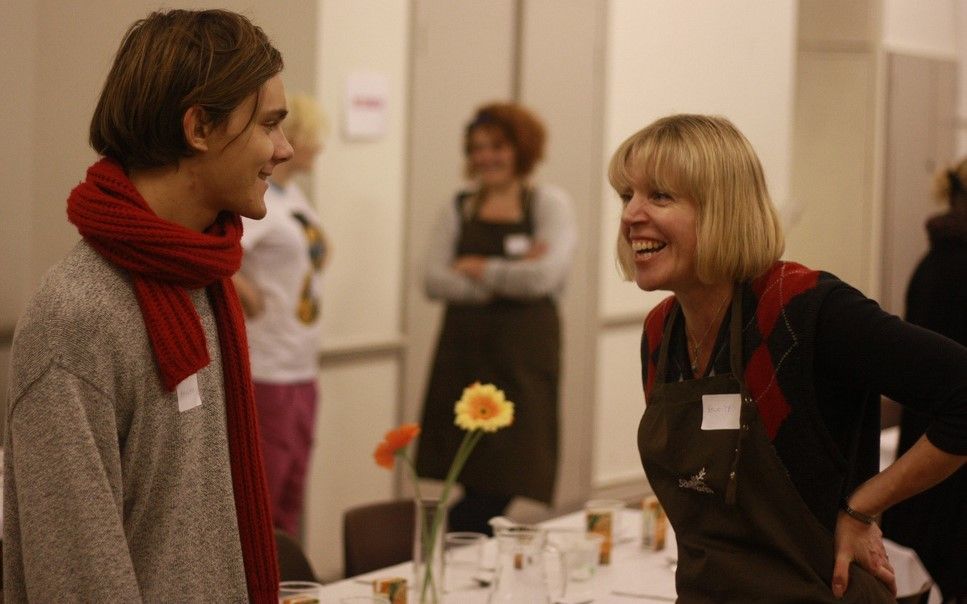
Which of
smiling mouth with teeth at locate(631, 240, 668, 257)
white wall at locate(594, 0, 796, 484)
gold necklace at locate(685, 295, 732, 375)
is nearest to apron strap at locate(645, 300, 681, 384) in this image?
gold necklace at locate(685, 295, 732, 375)

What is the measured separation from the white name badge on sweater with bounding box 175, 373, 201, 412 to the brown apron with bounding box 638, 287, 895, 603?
2.38 ft

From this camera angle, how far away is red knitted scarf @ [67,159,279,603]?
67.4 inches

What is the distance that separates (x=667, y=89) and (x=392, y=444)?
4823mm

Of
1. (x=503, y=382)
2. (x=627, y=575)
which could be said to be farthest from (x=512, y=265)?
(x=627, y=575)

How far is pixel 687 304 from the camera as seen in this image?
207 centimetres

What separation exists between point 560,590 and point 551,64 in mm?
4035

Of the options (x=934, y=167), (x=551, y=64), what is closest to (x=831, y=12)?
(x=934, y=167)

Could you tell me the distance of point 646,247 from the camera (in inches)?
80.7

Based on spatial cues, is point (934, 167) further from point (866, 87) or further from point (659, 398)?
point (659, 398)

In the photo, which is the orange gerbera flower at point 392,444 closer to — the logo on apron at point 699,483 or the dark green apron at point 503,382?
the logo on apron at point 699,483

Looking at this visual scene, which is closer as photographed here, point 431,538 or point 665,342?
point 665,342

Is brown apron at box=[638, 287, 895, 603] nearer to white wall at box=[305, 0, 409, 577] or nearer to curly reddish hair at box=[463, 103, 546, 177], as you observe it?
curly reddish hair at box=[463, 103, 546, 177]

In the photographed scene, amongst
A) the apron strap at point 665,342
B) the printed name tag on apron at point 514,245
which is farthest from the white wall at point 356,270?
the apron strap at point 665,342

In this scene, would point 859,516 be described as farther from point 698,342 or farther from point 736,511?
point 698,342
